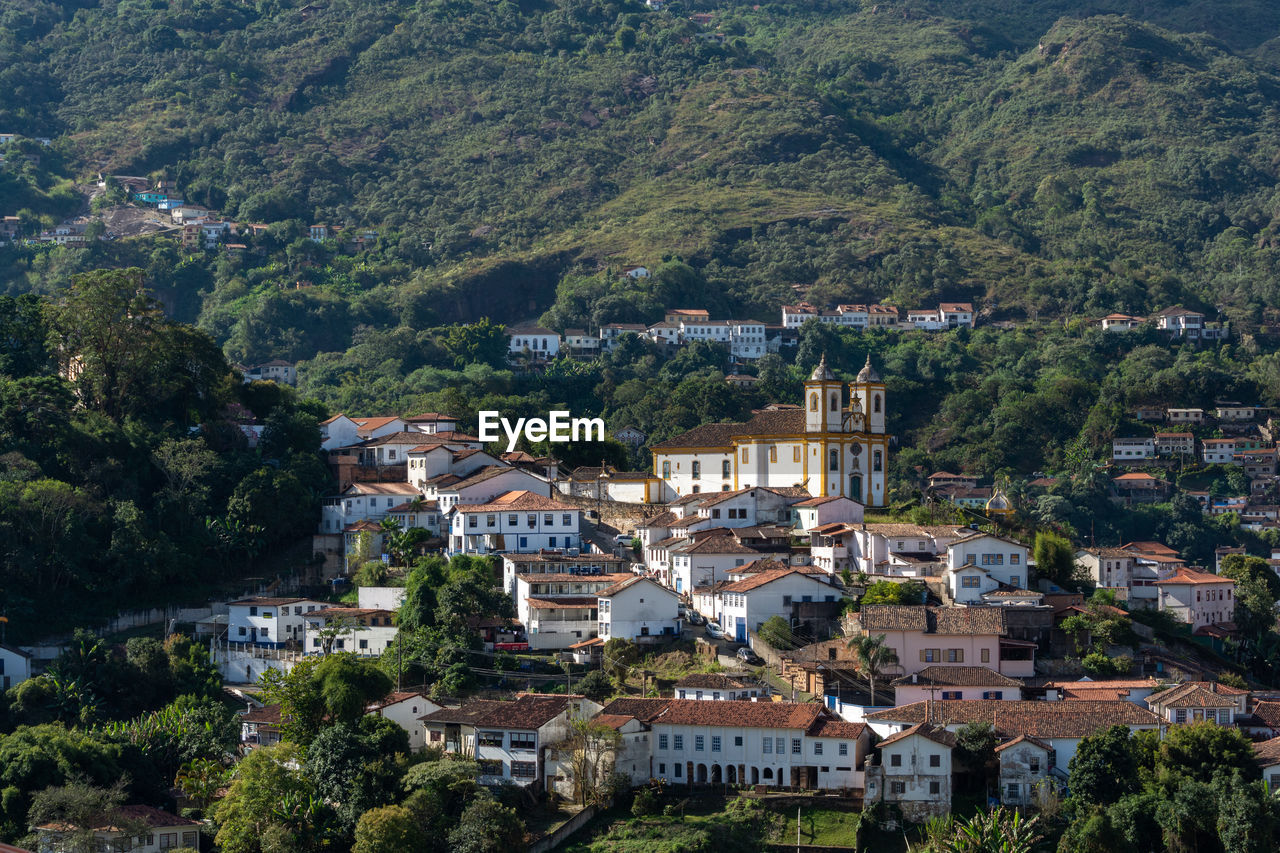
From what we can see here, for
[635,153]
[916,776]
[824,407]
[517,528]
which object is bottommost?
[916,776]

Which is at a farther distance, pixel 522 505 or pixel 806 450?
pixel 806 450

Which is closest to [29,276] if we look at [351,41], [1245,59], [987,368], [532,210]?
[532,210]

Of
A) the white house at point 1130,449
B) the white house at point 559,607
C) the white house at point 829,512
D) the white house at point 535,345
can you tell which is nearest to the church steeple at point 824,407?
the white house at point 829,512

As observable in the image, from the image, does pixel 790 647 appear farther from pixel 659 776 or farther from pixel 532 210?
pixel 532 210

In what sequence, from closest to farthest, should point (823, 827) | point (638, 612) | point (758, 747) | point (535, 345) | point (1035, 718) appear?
point (823, 827) < point (758, 747) < point (1035, 718) < point (638, 612) < point (535, 345)

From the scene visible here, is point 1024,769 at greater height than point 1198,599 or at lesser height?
lesser

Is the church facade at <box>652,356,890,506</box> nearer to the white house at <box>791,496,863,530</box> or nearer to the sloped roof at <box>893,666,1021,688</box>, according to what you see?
the white house at <box>791,496,863,530</box>

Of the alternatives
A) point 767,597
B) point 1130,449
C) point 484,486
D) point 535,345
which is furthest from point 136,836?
point 535,345

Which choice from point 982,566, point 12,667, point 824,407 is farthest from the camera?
point 824,407

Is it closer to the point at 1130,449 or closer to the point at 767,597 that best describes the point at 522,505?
the point at 767,597
